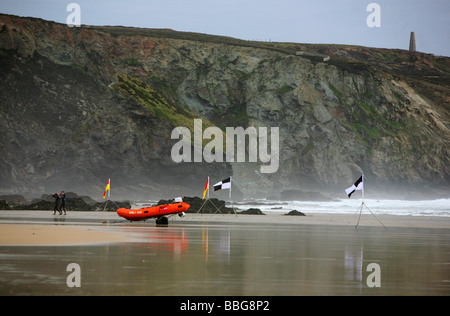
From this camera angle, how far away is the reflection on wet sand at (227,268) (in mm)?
11234

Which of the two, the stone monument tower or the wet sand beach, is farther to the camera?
the stone monument tower

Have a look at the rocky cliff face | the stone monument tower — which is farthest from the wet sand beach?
the stone monument tower

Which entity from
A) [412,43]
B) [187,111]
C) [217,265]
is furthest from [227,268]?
[412,43]

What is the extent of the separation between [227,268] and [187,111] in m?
102

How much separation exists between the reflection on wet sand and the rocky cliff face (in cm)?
6908

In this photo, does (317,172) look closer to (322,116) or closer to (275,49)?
(322,116)

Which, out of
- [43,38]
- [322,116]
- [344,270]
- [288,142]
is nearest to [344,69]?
[322,116]

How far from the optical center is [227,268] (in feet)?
46.9

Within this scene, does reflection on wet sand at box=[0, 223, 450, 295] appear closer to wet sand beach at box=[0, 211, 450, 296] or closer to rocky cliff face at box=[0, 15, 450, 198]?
wet sand beach at box=[0, 211, 450, 296]

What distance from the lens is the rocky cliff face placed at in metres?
92.1

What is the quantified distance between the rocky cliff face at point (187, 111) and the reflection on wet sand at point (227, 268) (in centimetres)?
6908

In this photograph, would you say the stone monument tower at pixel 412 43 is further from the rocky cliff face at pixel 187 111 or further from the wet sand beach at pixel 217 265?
the wet sand beach at pixel 217 265

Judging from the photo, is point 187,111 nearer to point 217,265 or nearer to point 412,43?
point 217,265
